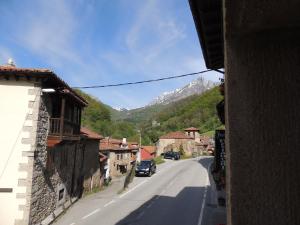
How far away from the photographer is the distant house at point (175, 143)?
8031cm

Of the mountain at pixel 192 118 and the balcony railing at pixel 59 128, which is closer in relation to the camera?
the balcony railing at pixel 59 128

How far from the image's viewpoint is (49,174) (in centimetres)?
1764

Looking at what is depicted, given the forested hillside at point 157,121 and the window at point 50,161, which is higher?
the forested hillside at point 157,121

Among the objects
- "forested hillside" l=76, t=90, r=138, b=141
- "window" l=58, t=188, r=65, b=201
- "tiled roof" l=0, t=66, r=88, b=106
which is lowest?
"window" l=58, t=188, r=65, b=201

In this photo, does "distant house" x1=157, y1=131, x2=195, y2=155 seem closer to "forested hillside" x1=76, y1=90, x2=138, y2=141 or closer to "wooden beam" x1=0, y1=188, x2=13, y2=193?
"forested hillside" x1=76, y1=90, x2=138, y2=141

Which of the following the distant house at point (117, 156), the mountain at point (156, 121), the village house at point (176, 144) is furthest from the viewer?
the mountain at point (156, 121)

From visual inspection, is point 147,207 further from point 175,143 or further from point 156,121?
point 156,121

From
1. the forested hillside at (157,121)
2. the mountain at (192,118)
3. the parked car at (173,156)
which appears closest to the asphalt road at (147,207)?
the parked car at (173,156)

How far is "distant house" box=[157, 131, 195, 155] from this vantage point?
80312 mm

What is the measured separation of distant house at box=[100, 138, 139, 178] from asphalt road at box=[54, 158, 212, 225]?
611cm

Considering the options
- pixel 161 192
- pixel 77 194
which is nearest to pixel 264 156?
pixel 77 194

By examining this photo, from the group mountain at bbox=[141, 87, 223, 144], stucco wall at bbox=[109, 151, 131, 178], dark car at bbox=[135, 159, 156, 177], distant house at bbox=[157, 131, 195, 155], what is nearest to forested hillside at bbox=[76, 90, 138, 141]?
distant house at bbox=[157, 131, 195, 155]

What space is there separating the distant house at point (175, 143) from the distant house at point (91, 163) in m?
49.7

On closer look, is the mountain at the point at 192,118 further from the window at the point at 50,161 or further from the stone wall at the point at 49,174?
the window at the point at 50,161
